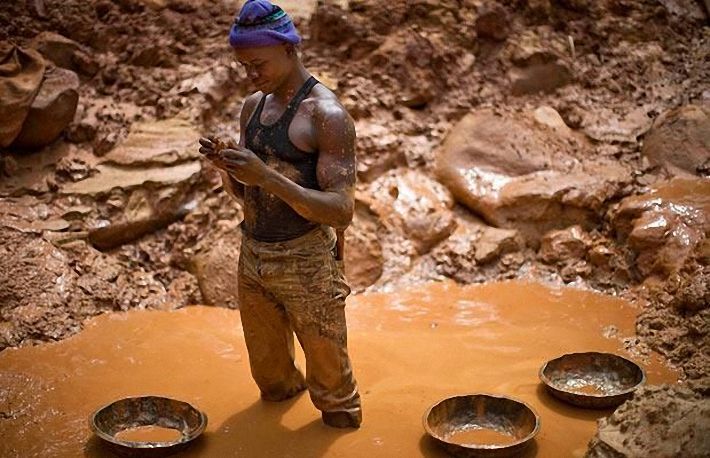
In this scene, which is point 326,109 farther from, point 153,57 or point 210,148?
point 153,57

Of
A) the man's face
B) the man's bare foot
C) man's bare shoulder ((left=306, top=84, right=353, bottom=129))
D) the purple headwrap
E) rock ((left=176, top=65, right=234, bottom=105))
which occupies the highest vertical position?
the purple headwrap

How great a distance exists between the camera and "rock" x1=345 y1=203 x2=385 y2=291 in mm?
5926

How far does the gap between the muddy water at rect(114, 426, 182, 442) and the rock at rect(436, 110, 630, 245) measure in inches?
135

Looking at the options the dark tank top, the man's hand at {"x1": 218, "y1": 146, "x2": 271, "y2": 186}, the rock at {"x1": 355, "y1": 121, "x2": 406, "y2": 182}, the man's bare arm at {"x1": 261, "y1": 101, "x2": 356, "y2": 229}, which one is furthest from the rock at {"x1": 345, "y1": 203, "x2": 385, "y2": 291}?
the man's hand at {"x1": 218, "y1": 146, "x2": 271, "y2": 186}

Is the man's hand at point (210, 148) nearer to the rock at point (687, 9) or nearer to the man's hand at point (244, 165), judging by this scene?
the man's hand at point (244, 165)

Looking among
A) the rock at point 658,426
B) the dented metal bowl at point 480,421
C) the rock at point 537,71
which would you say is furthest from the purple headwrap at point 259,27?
the rock at point 537,71

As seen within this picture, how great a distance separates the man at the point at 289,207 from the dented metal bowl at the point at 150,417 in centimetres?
44

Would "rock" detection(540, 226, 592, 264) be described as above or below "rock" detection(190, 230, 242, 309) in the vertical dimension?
above

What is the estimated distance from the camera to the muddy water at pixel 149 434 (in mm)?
3760

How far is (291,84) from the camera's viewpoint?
11.8 feet

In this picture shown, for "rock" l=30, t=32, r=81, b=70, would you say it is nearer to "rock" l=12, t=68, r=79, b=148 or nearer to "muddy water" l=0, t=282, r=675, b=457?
"rock" l=12, t=68, r=79, b=148

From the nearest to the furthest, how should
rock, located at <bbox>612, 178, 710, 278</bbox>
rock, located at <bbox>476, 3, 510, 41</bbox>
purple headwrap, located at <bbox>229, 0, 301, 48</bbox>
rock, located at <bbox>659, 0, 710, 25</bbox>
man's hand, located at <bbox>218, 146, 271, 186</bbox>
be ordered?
man's hand, located at <bbox>218, 146, 271, 186</bbox>, purple headwrap, located at <bbox>229, 0, 301, 48</bbox>, rock, located at <bbox>612, 178, 710, 278</bbox>, rock, located at <bbox>476, 3, 510, 41</bbox>, rock, located at <bbox>659, 0, 710, 25</bbox>

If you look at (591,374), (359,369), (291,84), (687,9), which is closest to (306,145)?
(291,84)

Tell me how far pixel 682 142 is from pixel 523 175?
1.36 m
